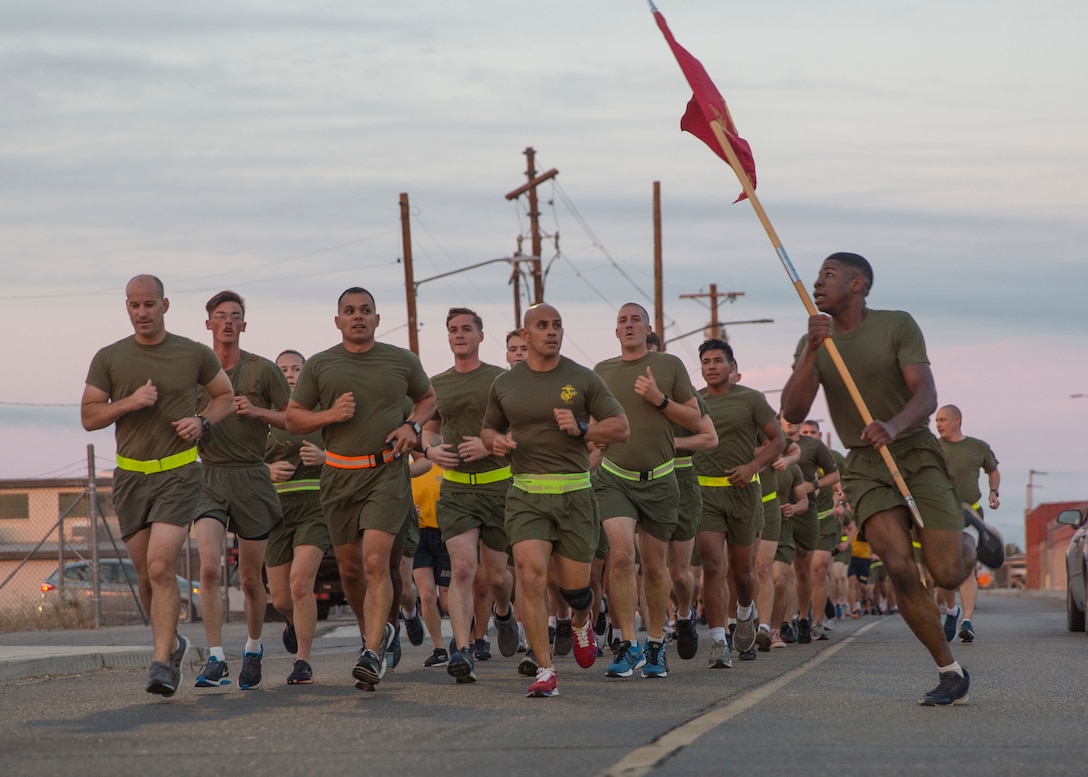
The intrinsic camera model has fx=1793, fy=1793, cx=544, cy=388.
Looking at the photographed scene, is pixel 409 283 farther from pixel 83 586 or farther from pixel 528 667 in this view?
pixel 528 667

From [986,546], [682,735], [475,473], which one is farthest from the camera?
[475,473]

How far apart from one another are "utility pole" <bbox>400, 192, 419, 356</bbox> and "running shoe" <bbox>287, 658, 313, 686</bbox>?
996 inches

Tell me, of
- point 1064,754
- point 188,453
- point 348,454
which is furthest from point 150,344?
point 1064,754

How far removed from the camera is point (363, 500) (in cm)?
1062

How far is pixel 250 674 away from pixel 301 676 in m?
0.33

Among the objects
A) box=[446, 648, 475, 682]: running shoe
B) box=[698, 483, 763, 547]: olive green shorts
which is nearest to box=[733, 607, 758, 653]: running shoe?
box=[698, 483, 763, 547]: olive green shorts

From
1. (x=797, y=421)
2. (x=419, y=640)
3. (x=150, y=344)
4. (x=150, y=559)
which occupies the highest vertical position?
(x=150, y=344)

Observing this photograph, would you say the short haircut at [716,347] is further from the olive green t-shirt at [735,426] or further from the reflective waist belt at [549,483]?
the reflective waist belt at [549,483]

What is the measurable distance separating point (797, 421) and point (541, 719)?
7.04 feet

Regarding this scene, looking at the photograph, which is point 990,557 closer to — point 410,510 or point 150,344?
point 410,510

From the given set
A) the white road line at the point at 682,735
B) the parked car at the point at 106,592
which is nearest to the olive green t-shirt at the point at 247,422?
the white road line at the point at 682,735

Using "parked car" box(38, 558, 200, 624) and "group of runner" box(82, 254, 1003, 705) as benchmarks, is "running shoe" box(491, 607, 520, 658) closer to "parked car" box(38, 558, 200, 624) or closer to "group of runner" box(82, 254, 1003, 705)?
"group of runner" box(82, 254, 1003, 705)

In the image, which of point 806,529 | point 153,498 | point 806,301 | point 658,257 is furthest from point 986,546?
point 658,257

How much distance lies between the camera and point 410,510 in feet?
35.6
